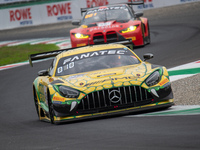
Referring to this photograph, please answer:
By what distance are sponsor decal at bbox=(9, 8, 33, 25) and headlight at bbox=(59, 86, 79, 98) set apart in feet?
69.6

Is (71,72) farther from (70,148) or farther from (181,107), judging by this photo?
(70,148)

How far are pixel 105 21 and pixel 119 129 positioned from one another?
10233 millimetres

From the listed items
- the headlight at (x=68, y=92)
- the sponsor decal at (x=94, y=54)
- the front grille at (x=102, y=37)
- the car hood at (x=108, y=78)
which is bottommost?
the front grille at (x=102, y=37)

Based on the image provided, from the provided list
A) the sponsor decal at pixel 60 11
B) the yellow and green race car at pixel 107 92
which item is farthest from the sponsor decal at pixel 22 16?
the yellow and green race car at pixel 107 92

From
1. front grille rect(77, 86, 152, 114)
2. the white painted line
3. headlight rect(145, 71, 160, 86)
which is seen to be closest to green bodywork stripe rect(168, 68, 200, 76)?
the white painted line

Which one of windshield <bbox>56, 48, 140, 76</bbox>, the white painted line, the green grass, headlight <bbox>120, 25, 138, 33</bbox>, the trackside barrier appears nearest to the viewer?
the white painted line

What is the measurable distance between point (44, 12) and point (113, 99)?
21.4 m

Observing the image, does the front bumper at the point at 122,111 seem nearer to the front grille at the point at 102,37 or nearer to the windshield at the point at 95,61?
the windshield at the point at 95,61

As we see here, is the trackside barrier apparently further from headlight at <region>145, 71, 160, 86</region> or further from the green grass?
headlight at <region>145, 71, 160, 86</region>

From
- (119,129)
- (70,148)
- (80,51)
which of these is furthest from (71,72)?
(70,148)

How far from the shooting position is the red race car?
16.0m

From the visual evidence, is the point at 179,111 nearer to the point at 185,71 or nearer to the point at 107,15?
the point at 185,71

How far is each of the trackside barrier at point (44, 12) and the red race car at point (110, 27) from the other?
32.7 ft

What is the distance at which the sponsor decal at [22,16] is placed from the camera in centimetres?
2859
